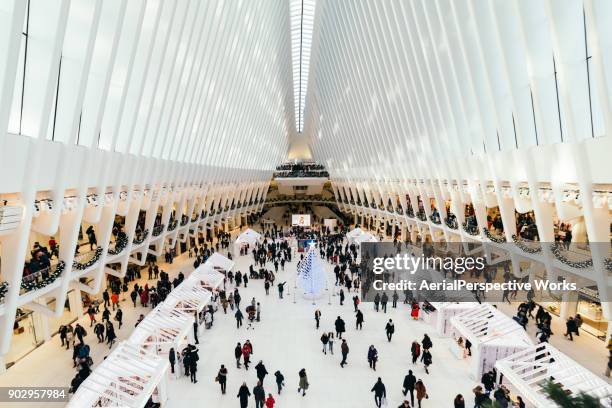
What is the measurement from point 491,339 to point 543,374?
5.35 feet

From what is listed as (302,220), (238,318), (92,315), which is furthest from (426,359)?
(302,220)

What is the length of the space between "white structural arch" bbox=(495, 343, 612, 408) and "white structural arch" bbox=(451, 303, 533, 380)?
42cm

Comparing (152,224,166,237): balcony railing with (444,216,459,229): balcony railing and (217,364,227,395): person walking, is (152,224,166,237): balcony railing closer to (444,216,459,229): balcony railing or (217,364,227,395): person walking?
(217,364,227,395): person walking

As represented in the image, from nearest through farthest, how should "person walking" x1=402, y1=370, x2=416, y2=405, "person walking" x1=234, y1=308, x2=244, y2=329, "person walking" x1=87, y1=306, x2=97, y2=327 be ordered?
1. "person walking" x1=402, y1=370, x2=416, y2=405
2. "person walking" x1=234, y1=308, x2=244, y2=329
3. "person walking" x1=87, y1=306, x2=97, y2=327

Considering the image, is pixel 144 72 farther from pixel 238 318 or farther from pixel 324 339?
pixel 324 339

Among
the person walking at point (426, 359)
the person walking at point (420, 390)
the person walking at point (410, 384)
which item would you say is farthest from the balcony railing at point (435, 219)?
the person walking at point (420, 390)

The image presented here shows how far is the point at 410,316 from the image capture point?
48.6 ft

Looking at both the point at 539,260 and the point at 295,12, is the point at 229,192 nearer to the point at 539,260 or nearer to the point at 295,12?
the point at 295,12

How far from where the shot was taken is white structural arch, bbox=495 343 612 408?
7.63m

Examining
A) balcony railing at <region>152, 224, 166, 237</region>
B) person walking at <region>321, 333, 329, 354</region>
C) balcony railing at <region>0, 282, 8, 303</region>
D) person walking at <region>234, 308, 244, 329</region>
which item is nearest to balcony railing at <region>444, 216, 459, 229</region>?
person walking at <region>321, 333, 329, 354</region>

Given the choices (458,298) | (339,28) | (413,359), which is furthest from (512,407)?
(339,28)

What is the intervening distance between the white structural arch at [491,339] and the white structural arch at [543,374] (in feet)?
1.38

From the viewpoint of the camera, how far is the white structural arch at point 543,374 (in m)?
7.63

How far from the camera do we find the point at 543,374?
854 cm
